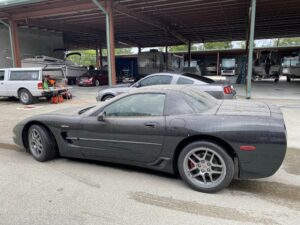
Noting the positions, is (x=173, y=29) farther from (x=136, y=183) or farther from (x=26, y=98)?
(x=136, y=183)

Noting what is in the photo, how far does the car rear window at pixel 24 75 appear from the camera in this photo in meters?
11.2

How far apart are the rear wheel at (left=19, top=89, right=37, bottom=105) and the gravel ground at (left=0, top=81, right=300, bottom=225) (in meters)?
7.95

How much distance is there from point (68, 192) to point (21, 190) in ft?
2.11

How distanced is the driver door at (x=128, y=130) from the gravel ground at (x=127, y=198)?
368mm

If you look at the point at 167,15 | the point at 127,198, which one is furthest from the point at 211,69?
the point at 127,198

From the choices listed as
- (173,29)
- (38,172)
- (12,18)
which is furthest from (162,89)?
(173,29)

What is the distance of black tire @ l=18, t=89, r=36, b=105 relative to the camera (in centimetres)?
1151

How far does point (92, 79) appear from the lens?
2120 cm

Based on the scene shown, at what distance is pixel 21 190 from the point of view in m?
3.38

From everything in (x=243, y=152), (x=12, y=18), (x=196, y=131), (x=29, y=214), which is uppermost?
(x=12, y=18)

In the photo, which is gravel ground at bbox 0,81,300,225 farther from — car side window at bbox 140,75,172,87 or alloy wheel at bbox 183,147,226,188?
car side window at bbox 140,75,172,87

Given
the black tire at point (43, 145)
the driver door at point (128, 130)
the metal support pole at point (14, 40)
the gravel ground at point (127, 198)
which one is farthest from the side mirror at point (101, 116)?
the metal support pole at point (14, 40)

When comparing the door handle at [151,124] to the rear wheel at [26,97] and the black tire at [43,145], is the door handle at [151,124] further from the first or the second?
the rear wheel at [26,97]

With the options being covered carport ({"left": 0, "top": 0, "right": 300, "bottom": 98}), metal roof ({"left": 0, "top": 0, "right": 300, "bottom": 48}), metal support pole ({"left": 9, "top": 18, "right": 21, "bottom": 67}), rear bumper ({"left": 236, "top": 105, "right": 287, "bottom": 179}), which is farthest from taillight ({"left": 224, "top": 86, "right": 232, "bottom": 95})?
metal support pole ({"left": 9, "top": 18, "right": 21, "bottom": 67})
